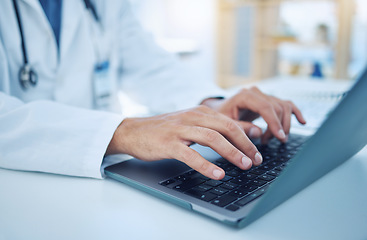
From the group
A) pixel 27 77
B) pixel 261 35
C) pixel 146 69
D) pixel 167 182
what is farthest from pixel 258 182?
pixel 261 35

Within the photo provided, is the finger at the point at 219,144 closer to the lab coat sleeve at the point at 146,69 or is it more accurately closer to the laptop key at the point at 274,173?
the laptop key at the point at 274,173

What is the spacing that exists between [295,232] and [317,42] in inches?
125

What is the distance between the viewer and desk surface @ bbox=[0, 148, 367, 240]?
36 cm

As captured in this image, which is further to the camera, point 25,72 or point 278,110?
point 25,72

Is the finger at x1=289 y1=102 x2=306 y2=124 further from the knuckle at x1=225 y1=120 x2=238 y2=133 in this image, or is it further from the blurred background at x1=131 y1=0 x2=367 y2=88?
the blurred background at x1=131 y1=0 x2=367 y2=88

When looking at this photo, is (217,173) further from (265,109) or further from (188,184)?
(265,109)

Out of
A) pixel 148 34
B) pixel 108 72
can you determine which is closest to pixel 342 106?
pixel 108 72

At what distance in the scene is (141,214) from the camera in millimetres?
403

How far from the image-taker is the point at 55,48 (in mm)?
877

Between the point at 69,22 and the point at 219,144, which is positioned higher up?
the point at 69,22

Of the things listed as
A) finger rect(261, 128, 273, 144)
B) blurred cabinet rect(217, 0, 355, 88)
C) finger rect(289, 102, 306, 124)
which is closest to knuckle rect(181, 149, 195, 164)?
finger rect(261, 128, 273, 144)

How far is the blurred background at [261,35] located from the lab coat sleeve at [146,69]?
1790 millimetres

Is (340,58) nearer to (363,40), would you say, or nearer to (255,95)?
(363,40)

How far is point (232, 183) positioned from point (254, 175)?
0.05 m
